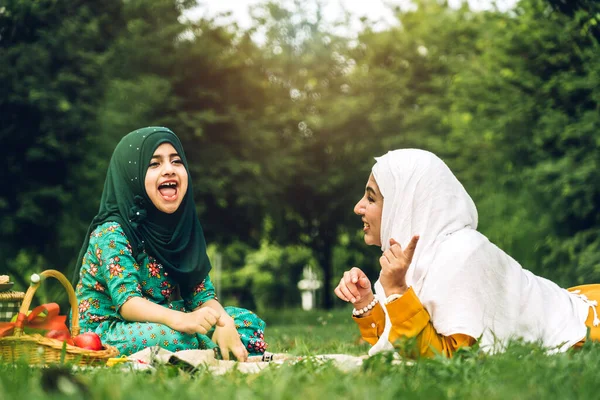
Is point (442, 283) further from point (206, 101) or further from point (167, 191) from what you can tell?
point (206, 101)

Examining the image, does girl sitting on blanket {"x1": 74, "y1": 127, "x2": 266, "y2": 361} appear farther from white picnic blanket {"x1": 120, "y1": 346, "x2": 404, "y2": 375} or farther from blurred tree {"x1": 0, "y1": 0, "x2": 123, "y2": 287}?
blurred tree {"x1": 0, "y1": 0, "x2": 123, "y2": 287}

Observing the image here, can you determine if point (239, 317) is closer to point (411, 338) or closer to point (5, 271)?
point (411, 338)

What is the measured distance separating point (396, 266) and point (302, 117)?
1795 centimetres

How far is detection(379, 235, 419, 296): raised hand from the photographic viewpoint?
13.6ft

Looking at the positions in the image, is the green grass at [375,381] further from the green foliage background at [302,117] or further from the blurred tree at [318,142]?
the blurred tree at [318,142]

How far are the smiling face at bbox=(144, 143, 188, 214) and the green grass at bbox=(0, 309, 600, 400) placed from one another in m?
1.63

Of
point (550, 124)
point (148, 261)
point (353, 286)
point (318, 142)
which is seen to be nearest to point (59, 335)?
point (148, 261)

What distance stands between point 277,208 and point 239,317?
47.6 ft

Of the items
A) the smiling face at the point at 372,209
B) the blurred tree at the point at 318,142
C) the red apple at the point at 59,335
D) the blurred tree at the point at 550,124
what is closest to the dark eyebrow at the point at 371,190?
the smiling face at the point at 372,209

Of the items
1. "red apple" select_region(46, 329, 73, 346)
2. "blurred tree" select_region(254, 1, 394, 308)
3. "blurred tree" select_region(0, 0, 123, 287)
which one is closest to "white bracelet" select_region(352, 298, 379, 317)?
"red apple" select_region(46, 329, 73, 346)

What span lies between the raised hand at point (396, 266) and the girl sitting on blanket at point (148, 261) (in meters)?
1.04

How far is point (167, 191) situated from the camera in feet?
16.9

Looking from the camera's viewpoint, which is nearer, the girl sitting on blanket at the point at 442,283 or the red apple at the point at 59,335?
the girl sitting on blanket at the point at 442,283

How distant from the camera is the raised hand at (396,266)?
4.14 metres
